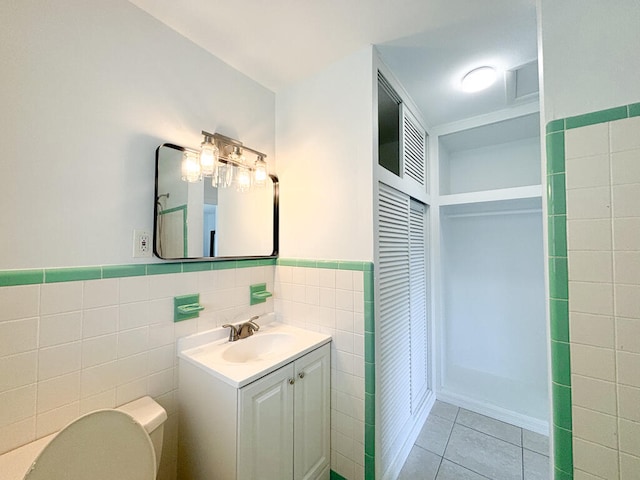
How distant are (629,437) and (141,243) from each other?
6.40 feet

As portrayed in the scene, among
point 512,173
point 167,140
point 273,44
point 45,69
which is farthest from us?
point 512,173

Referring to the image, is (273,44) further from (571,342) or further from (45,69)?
(571,342)

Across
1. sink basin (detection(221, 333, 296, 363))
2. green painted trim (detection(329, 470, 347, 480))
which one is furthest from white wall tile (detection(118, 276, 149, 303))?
green painted trim (detection(329, 470, 347, 480))

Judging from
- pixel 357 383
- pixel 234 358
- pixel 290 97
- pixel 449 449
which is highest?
→ pixel 290 97

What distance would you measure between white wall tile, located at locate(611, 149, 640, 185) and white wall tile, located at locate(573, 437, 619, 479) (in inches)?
35.3

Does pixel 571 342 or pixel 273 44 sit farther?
pixel 273 44

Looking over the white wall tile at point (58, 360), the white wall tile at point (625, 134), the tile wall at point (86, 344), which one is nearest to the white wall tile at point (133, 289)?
the tile wall at point (86, 344)

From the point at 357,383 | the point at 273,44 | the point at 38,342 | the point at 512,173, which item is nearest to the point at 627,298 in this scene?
the point at 357,383

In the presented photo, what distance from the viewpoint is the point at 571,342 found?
3.02ft

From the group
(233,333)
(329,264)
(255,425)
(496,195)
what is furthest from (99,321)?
(496,195)

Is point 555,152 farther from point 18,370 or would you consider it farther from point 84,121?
point 18,370

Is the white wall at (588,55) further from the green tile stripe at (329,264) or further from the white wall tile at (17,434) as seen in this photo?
the white wall tile at (17,434)

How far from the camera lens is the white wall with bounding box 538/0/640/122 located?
87cm

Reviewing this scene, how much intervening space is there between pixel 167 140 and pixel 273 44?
77cm
